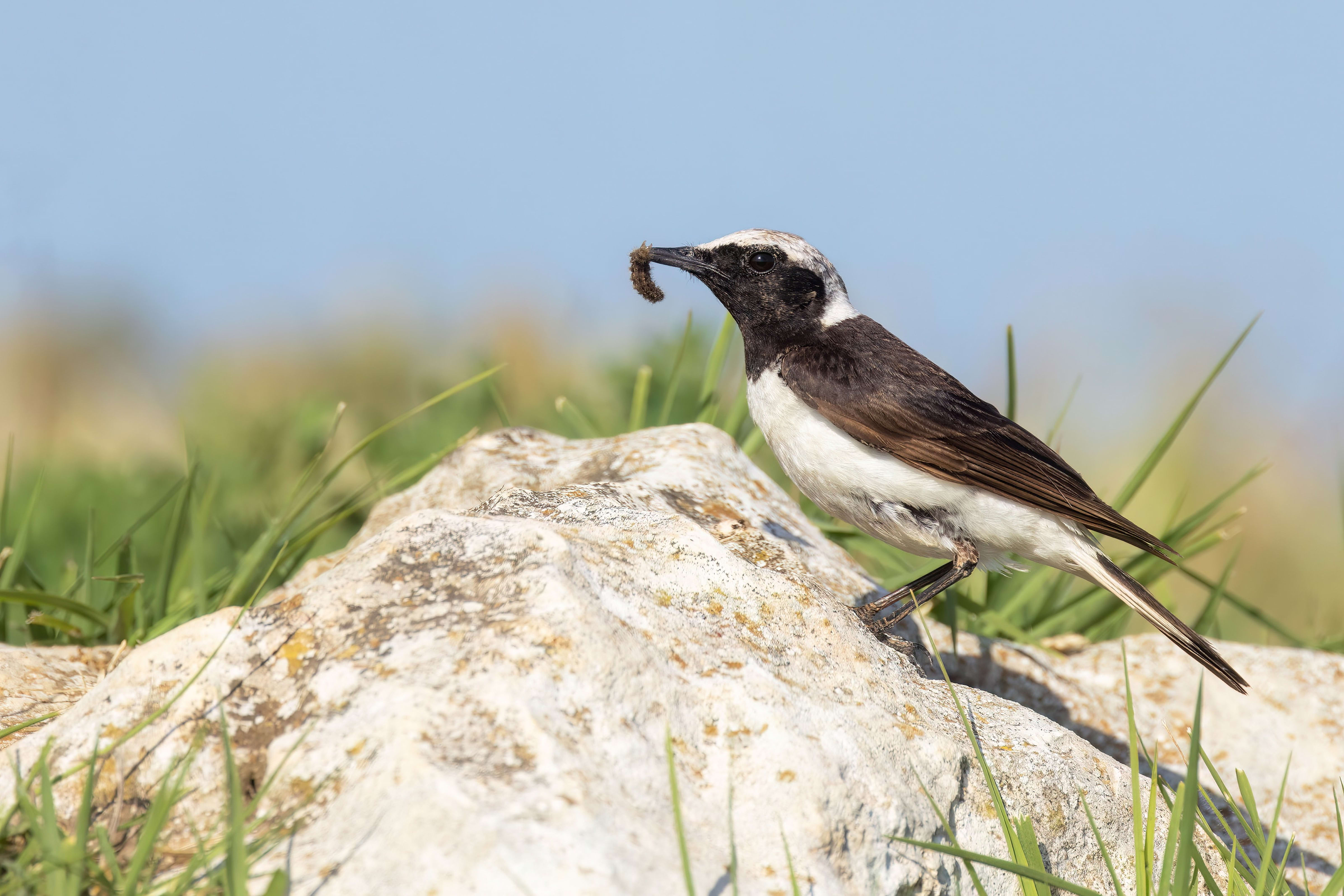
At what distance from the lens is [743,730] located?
2.58 metres

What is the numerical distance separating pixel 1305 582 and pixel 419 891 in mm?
8694

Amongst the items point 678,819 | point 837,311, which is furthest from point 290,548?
point 678,819

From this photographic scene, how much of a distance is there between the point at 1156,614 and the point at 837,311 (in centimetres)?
194

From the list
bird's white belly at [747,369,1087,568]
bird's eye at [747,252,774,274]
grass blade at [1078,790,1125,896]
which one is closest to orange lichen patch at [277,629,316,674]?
grass blade at [1078,790,1125,896]

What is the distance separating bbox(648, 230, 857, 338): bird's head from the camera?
5.03 m

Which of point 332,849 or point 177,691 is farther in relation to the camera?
point 177,691

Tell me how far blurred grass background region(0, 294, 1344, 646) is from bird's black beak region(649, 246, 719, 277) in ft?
3.66

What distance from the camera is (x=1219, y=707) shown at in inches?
194

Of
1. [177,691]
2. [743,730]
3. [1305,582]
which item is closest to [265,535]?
[177,691]

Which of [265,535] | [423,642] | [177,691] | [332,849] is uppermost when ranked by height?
[423,642]

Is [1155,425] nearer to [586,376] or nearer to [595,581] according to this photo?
[586,376]

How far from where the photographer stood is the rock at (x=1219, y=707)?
4477 millimetres

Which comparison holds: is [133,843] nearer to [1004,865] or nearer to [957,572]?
[1004,865]

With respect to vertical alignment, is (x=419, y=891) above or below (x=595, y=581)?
below
